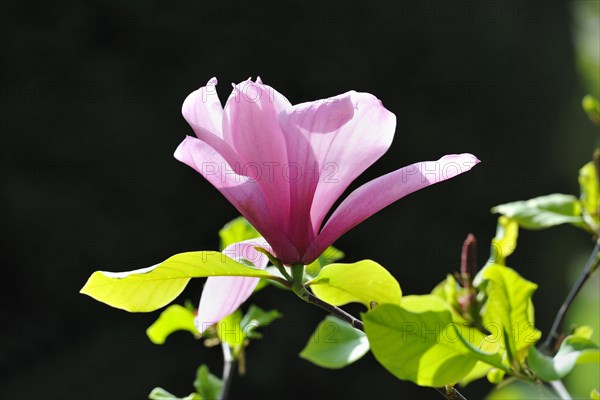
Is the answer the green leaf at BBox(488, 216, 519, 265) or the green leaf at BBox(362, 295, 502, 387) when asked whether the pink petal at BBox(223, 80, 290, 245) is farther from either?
the green leaf at BBox(488, 216, 519, 265)

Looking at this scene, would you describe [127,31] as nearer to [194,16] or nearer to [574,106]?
[194,16]

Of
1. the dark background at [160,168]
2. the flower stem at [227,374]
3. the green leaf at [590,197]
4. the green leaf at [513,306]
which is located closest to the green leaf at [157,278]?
the green leaf at [513,306]

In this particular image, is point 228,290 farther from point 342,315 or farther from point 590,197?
point 590,197

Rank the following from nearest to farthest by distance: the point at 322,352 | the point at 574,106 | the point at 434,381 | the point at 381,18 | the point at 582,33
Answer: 1. the point at 434,381
2. the point at 322,352
3. the point at 381,18
4. the point at 574,106
5. the point at 582,33

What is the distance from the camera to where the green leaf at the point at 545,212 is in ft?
2.35

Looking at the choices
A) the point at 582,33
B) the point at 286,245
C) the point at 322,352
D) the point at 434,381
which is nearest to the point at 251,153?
the point at 286,245

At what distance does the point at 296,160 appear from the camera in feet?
1.29

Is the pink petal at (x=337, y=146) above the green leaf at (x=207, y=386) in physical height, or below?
above

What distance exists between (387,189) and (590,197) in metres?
0.44

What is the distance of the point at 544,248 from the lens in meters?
3.14

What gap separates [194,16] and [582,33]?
2672mm

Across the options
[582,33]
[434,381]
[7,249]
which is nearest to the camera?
[434,381]

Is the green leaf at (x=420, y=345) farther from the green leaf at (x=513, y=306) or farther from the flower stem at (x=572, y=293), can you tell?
the flower stem at (x=572, y=293)

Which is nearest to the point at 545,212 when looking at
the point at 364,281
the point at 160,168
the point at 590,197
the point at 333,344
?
the point at 590,197
